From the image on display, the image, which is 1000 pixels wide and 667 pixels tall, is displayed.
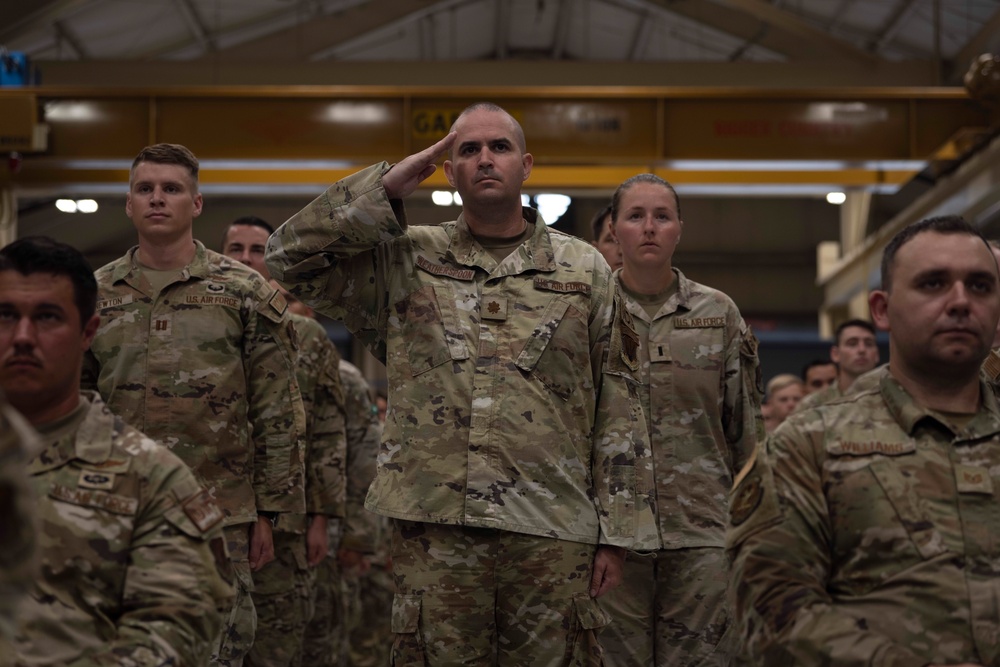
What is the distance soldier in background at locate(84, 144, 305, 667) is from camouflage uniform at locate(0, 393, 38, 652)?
8.35 ft

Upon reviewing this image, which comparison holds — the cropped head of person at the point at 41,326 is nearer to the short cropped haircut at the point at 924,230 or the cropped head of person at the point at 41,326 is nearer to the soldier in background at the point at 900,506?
the soldier in background at the point at 900,506

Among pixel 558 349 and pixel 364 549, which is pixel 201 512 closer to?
pixel 558 349

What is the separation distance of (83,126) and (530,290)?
8.08 m

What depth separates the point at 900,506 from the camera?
2.78 m

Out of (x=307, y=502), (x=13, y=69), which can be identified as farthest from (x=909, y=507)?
(x=13, y=69)

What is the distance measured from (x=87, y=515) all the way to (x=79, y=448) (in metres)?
0.15

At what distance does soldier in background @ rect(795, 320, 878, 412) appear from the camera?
8.77 m

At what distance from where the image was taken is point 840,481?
2.81 meters

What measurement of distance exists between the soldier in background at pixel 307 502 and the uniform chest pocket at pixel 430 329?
174 centimetres

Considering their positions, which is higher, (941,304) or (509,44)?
(509,44)

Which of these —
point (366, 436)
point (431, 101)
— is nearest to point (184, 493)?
point (366, 436)

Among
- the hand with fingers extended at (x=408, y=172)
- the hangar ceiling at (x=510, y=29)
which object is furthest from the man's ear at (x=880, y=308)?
the hangar ceiling at (x=510, y=29)

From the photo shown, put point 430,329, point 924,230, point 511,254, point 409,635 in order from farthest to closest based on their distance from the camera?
point 511,254
point 430,329
point 409,635
point 924,230

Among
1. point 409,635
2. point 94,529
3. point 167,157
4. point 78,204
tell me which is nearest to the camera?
point 94,529
